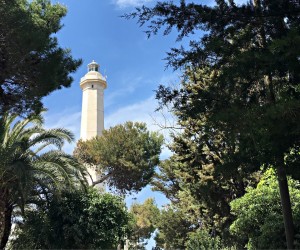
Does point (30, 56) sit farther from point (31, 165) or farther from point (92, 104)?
point (92, 104)

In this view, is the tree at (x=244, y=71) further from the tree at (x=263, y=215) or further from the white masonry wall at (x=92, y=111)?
the white masonry wall at (x=92, y=111)

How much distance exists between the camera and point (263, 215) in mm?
12320

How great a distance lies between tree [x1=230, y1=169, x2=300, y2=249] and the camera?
37.2ft

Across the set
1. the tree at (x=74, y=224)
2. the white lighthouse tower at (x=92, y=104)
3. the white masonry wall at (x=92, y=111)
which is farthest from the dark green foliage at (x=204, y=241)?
the white masonry wall at (x=92, y=111)

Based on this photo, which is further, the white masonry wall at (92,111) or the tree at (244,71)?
the white masonry wall at (92,111)

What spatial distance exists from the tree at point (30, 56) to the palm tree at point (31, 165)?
3400 millimetres

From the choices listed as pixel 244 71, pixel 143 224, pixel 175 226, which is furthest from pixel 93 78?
pixel 244 71

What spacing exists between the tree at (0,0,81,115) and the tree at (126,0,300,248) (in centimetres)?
323

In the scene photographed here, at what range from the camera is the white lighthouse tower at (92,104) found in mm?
37156

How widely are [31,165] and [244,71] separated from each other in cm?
917

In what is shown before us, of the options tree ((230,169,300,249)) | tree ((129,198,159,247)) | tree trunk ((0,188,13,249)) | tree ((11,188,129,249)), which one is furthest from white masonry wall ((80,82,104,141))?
tree ((230,169,300,249))

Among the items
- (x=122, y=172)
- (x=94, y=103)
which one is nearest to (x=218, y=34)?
(x=122, y=172)

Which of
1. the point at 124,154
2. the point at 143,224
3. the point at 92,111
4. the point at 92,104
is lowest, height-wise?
the point at 143,224

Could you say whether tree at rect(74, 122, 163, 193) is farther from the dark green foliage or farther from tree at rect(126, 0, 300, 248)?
tree at rect(126, 0, 300, 248)
